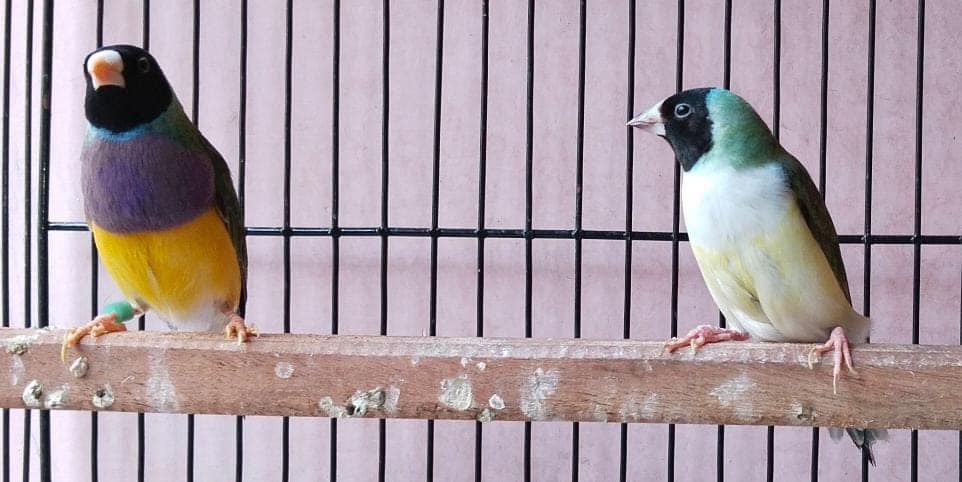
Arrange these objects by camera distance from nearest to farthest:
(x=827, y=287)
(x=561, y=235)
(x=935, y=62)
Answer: (x=827, y=287) → (x=561, y=235) → (x=935, y=62)

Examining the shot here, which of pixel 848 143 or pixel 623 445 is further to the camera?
pixel 848 143

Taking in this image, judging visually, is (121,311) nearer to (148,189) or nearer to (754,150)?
(148,189)

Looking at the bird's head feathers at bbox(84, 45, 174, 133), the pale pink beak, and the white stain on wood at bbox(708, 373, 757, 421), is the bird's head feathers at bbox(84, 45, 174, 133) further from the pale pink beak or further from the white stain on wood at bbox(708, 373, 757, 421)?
the white stain on wood at bbox(708, 373, 757, 421)

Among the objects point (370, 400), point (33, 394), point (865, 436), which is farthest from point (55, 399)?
point (865, 436)

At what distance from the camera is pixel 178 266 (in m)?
1.19

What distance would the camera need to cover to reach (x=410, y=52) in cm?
192

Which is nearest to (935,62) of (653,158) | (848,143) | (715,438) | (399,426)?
(848,143)

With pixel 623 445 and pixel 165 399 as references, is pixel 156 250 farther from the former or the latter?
pixel 623 445

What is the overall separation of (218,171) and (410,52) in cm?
78

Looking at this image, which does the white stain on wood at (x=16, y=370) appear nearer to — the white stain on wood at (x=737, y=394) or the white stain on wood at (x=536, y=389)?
the white stain on wood at (x=536, y=389)

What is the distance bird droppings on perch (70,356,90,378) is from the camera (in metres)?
0.97

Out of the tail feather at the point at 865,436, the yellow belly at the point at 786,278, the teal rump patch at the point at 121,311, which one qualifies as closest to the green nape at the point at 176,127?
the teal rump patch at the point at 121,311

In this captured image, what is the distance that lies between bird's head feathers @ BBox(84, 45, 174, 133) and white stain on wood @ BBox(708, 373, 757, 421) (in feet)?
2.45

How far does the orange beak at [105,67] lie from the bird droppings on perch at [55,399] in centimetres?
36
